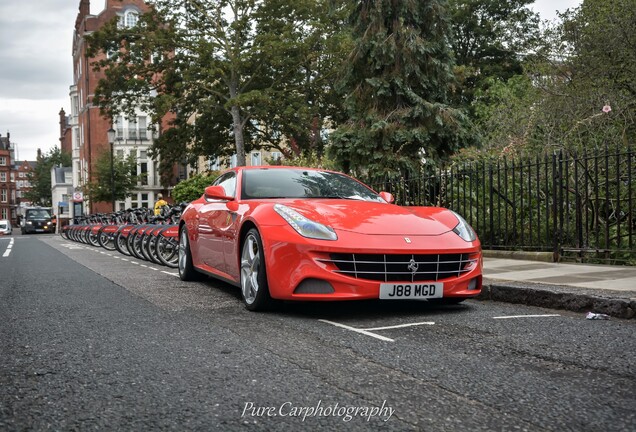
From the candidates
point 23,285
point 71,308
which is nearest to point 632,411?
point 71,308

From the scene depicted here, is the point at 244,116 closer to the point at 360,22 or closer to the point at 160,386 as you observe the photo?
the point at 360,22

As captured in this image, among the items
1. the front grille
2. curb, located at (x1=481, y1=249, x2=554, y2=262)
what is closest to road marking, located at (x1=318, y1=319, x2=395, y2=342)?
the front grille

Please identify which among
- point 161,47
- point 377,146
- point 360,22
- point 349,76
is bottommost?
point 377,146

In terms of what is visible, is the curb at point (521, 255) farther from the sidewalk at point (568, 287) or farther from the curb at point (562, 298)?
the curb at point (562, 298)

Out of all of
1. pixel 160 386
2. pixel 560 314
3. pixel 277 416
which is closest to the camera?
pixel 277 416

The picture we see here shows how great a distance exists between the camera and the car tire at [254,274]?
571 centimetres

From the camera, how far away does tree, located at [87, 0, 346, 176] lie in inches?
1148

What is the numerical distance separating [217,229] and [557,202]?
5485 mm

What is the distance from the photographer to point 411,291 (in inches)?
214

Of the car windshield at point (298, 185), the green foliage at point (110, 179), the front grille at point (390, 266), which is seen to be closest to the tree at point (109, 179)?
the green foliage at point (110, 179)

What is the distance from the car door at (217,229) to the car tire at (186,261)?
67 cm

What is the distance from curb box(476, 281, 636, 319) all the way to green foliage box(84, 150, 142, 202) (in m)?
42.8

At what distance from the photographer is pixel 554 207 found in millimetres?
9492

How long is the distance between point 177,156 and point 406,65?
1963 centimetres
